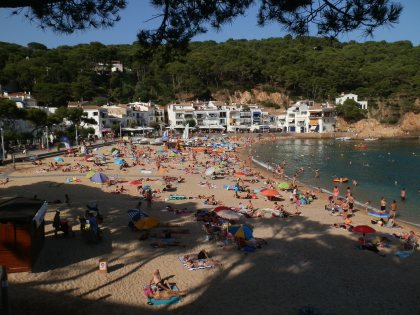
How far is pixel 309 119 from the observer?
77312mm

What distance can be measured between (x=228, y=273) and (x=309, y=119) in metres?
71.0

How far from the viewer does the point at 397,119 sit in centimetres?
8100

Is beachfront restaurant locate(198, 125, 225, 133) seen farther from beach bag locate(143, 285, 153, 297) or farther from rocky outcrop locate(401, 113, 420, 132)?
beach bag locate(143, 285, 153, 297)

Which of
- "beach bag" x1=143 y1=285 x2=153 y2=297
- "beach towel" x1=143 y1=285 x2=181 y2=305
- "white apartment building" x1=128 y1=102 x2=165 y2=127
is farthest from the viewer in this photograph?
"white apartment building" x1=128 y1=102 x2=165 y2=127

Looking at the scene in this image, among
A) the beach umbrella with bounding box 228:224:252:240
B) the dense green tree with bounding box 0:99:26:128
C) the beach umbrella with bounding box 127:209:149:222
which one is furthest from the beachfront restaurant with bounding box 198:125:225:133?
the beach umbrella with bounding box 228:224:252:240

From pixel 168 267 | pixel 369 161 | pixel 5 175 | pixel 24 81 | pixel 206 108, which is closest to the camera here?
pixel 168 267

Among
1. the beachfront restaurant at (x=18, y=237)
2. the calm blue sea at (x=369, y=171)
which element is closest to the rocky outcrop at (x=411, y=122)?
the calm blue sea at (x=369, y=171)

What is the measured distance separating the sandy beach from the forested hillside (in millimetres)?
63377

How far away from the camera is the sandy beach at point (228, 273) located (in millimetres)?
7824

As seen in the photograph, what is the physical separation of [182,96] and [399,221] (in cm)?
7388

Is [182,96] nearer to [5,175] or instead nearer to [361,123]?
[361,123]

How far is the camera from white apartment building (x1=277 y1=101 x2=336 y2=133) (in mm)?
76625

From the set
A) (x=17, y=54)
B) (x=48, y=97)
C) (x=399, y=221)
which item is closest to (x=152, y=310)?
(x=399, y=221)

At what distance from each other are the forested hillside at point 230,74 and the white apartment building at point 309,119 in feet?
38.4
